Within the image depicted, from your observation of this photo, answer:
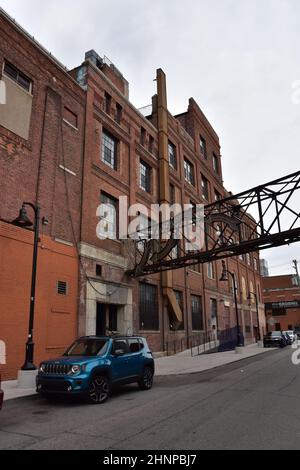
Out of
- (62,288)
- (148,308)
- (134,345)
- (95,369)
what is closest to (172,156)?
(148,308)

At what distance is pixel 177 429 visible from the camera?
669 centimetres

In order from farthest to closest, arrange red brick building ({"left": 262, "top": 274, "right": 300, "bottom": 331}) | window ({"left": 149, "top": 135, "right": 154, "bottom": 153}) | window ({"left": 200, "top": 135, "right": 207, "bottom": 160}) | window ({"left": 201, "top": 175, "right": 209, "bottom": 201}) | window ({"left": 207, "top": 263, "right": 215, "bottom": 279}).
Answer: red brick building ({"left": 262, "top": 274, "right": 300, "bottom": 331}), window ({"left": 200, "top": 135, "right": 207, "bottom": 160}), window ({"left": 201, "top": 175, "right": 209, "bottom": 201}), window ({"left": 207, "top": 263, "right": 215, "bottom": 279}), window ({"left": 149, "top": 135, "right": 154, "bottom": 153})

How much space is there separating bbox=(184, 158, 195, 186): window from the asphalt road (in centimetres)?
2291

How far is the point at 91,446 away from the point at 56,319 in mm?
10003

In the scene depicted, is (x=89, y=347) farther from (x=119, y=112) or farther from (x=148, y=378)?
(x=119, y=112)

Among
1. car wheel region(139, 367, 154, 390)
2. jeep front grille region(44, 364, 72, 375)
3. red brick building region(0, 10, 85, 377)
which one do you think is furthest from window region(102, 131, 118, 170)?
jeep front grille region(44, 364, 72, 375)

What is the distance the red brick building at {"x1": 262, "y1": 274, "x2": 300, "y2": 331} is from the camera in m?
74.8

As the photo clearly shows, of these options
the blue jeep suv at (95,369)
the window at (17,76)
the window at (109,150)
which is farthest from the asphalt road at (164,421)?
the window at (109,150)

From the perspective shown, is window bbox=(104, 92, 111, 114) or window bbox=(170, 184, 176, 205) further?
window bbox=(170, 184, 176, 205)

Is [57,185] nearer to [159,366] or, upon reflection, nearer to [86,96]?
[86,96]

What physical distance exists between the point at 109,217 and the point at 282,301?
66.2m

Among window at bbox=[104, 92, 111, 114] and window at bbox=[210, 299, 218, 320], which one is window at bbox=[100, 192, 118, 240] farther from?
window at bbox=[210, 299, 218, 320]

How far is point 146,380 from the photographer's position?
464 inches
